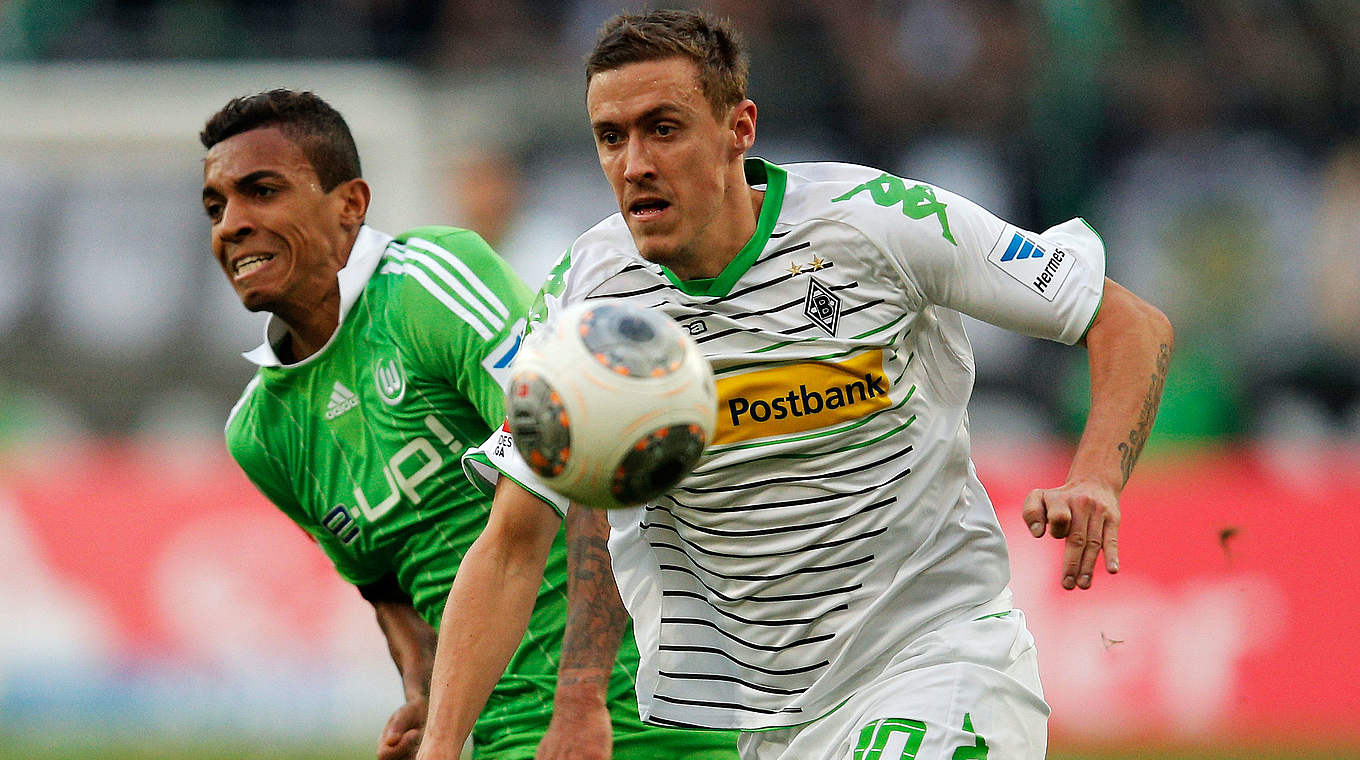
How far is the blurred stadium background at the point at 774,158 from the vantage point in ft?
31.8

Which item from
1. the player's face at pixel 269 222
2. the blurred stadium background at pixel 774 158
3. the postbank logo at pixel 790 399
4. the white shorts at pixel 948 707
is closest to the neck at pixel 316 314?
the player's face at pixel 269 222

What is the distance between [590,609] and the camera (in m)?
4.52

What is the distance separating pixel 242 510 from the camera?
10320mm

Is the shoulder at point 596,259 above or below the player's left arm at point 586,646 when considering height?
above

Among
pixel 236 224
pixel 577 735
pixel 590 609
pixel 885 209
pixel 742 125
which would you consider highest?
pixel 742 125

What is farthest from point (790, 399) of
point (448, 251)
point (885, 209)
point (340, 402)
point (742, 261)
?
point (340, 402)

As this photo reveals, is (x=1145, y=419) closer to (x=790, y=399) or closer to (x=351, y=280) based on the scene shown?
(x=790, y=399)

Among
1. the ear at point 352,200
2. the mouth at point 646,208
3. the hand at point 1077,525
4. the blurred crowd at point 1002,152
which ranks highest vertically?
the blurred crowd at point 1002,152

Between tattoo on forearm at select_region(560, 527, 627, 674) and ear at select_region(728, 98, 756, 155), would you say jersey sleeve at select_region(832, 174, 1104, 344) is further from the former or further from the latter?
tattoo on forearm at select_region(560, 527, 627, 674)

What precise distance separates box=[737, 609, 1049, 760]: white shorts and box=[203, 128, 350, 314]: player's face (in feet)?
6.58

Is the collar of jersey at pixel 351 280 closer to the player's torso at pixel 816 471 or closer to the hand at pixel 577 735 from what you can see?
the player's torso at pixel 816 471

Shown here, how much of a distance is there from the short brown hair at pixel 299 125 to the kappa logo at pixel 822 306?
1.83 meters

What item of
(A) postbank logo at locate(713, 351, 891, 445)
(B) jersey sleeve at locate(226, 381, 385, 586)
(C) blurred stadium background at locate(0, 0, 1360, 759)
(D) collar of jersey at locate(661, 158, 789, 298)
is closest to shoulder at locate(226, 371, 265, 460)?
(B) jersey sleeve at locate(226, 381, 385, 586)

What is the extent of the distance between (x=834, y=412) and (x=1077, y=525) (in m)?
0.71
